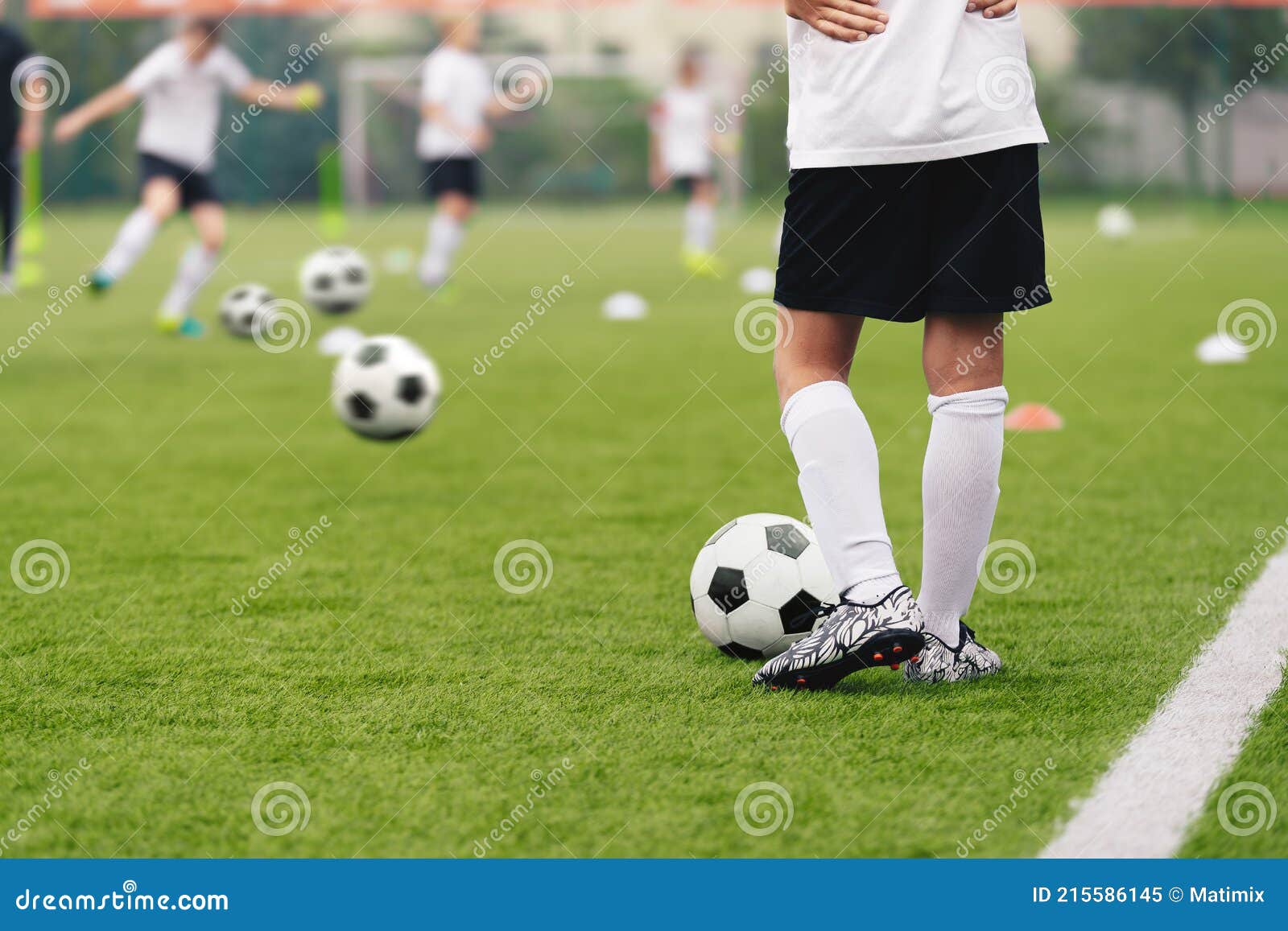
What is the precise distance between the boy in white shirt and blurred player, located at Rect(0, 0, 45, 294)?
9.53 meters

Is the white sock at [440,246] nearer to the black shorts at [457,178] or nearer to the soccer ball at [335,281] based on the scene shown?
the black shorts at [457,178]

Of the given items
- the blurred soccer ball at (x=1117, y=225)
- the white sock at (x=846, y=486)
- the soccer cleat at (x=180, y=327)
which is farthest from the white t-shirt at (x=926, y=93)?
the blurred soccer ball at (x=1117, y=225)

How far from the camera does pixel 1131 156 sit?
1070 inches

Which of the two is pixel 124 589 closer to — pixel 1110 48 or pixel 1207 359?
pixel 1207 359

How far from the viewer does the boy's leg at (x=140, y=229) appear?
909cm

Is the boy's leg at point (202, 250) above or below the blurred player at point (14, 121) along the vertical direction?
below

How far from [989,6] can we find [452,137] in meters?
9.70

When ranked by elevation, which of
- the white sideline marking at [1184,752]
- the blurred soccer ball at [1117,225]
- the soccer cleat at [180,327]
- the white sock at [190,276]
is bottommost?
the blurred soccer ball at [1117,225]

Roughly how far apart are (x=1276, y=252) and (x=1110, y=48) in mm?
10694

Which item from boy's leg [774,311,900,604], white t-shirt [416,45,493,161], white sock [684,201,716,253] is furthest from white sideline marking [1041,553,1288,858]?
white sock [684,201,716,253]

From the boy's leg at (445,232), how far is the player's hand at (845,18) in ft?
31.1

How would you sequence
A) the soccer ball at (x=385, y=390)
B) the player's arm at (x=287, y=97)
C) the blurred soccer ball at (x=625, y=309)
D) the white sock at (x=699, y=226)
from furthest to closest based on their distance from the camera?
the white sock at (x=699, y=226) → the blurred soccer ball at (x=625, y=309) → the player's arm at (x=287, y=97) → the soccer ball at (x=385, y=390)

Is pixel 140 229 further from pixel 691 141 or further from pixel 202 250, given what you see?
pixel 691 141

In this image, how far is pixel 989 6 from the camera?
8.87ft
